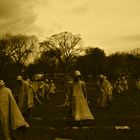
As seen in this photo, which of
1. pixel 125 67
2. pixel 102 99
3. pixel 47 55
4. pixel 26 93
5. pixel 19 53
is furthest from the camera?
pixel 125 67

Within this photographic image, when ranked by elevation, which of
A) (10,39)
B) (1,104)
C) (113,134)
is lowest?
(113,134)

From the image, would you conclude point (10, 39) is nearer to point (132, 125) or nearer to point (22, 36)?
point (22, 36)

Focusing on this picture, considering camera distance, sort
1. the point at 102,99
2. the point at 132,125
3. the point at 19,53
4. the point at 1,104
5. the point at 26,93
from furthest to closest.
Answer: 1. the point at 19,53
2. the point at 102,99
3. the point at 26,93
4. the point at 132,125
5. the point at 1,104

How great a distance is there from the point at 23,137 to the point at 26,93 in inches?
312

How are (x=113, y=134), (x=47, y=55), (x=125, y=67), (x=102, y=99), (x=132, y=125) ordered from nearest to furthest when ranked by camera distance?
(x=113, y=134), (x=132, y=125), (x=102, y=99), (x=47, y=55), (x=125, y=67)

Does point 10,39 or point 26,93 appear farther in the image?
point 10,39

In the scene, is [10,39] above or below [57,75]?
above

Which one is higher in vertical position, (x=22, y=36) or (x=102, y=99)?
(x=22, y=36)

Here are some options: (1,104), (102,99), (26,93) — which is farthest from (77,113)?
(102,99)

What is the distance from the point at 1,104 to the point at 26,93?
12229mm

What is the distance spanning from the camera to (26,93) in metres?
24.4

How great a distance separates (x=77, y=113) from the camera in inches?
780

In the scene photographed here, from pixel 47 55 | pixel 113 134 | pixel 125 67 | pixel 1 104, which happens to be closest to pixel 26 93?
pixel 113 134

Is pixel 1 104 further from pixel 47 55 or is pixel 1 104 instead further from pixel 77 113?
pixel 47 55
